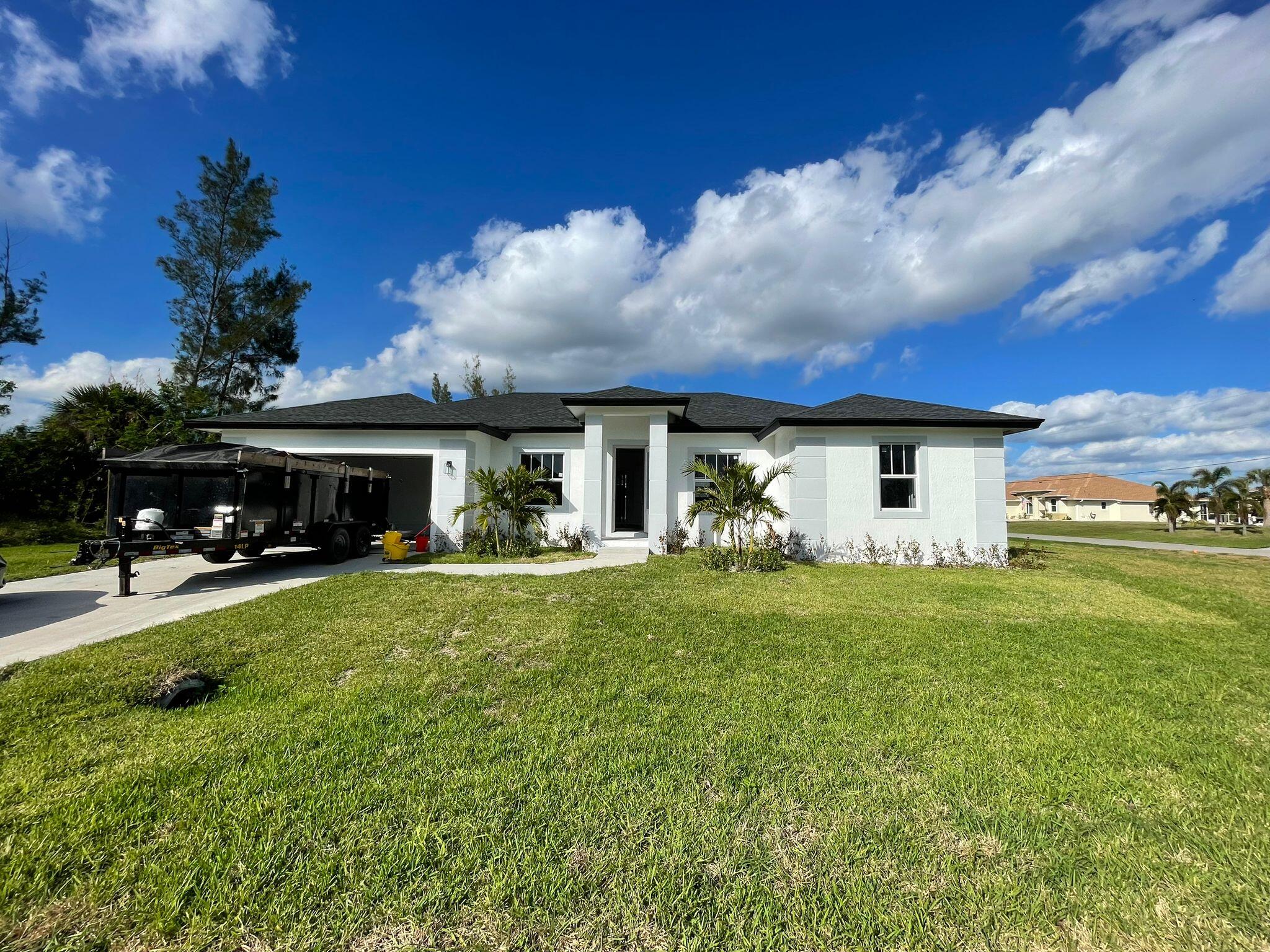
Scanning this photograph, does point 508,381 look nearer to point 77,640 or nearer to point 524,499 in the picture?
point 524,499

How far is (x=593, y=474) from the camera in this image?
489 inches

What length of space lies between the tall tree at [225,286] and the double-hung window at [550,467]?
55.2ft

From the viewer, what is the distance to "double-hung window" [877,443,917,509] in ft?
38.4

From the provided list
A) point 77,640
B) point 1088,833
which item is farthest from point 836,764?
point 77,640

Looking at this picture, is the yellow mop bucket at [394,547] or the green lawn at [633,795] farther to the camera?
the yellow mop bucket at [394,547]

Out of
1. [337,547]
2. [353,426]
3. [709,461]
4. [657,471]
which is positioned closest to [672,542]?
[657,471]

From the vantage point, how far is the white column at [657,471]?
12.2 metres

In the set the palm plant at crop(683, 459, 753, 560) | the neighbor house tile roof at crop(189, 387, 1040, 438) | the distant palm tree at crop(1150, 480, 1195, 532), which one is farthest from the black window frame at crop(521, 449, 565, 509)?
the distant palm tree at crop(1150, 480, 1195, 532)

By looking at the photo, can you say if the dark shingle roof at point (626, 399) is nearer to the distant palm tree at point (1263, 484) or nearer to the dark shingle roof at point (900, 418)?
the dark shingle roof at point (900, 418)

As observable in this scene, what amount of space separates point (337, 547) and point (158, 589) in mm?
2891

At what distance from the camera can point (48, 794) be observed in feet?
8.43

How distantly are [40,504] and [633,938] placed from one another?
24.0m

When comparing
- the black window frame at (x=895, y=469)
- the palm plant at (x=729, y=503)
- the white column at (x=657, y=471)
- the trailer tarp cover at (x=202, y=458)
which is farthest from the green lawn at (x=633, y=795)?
the white column at (x=657, y=471)

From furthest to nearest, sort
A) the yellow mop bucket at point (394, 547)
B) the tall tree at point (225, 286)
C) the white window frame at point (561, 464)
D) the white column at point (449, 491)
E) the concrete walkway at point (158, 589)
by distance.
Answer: the tall tree at point (225, 286)
the white window frame at point (561, 464)
the white column at point (449, 491)
the yellow mop bucket at point (394, 547)
the concrete walkway at point (158, 589)
